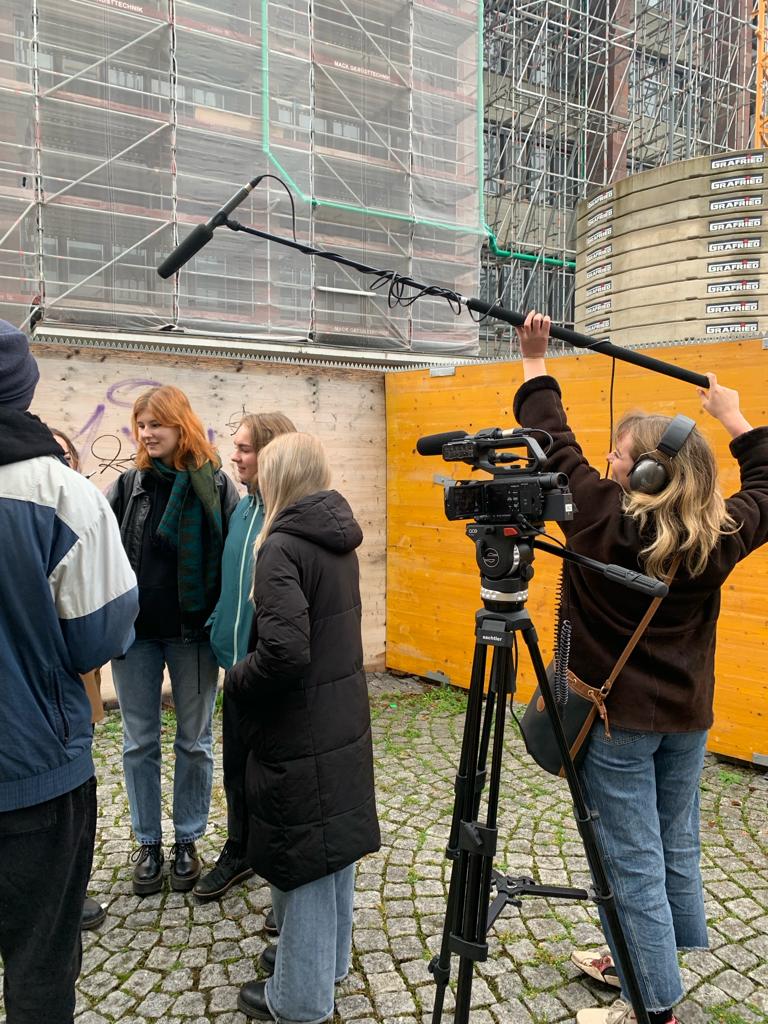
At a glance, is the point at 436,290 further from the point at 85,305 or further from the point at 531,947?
the point at 85,305

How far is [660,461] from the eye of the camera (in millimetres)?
1938

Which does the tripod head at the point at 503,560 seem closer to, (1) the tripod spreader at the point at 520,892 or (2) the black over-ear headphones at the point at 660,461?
(2) the black over-ear headphones at the point at 660,461

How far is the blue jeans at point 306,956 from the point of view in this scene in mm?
2227

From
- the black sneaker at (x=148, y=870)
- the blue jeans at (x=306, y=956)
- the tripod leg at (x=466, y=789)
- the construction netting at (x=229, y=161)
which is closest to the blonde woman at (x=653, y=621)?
the tripod leg at (x=466, y=789)

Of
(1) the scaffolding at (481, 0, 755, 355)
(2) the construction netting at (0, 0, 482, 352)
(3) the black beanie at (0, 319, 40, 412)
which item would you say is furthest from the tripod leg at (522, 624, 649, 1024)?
(1) the scaffolding at (481, 0, 755, 355)

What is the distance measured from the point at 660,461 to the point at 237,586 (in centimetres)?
169

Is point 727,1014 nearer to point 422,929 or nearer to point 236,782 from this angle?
point 422,929

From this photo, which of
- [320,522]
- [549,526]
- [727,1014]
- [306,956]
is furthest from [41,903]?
[549,526]

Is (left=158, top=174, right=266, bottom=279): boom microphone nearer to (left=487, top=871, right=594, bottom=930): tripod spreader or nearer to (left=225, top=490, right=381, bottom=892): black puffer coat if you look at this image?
(left=225, top=490, right=381, bottom=892): black puffer coat

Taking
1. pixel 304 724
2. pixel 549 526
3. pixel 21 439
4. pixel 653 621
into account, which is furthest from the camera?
pixel 549 526

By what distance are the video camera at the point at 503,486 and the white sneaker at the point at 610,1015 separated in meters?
1.66

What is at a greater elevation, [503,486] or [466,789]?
[503,486]

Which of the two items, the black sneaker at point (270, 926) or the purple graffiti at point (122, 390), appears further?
the purple graffiti at point (122, 390)

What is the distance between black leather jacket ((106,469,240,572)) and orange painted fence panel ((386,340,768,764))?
8.78 ft
